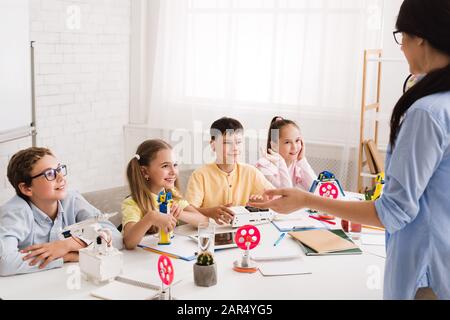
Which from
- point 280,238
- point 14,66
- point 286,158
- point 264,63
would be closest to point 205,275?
point 280,238

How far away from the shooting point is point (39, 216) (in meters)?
2.07

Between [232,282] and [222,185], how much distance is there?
1003mm

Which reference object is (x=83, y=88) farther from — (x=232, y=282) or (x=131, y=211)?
(x=232, y=282)

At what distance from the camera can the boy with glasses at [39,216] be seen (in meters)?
1.88

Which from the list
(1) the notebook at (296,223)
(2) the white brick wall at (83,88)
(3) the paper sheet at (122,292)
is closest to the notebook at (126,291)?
(3) the paper sheet at (122,292)

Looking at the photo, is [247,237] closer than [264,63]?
Yes

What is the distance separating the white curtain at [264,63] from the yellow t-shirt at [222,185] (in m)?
1.53

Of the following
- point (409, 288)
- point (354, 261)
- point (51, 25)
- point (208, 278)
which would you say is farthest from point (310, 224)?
point (51, 25)

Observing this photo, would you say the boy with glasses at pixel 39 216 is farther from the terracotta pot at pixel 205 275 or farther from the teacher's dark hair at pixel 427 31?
the teacher's dark hair at pixel 427 31

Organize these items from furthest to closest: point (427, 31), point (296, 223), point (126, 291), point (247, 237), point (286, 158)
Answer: point (286, 158) → point (296, 223) → point (247, 237) → point (126, 291) → point (427, 31)

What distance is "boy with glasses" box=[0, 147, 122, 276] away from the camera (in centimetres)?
188

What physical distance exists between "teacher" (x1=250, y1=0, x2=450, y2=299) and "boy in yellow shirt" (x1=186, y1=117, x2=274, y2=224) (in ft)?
4.42

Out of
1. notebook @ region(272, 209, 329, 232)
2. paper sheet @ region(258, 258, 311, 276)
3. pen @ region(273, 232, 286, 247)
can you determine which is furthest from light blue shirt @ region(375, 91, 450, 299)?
notebook @ region(272, 209, 329, 232)
